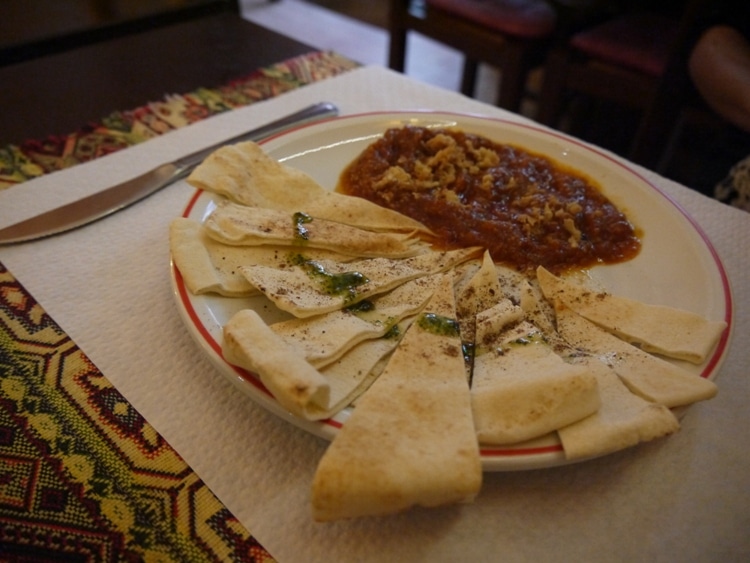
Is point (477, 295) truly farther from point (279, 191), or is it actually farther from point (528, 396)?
point (279, 191)

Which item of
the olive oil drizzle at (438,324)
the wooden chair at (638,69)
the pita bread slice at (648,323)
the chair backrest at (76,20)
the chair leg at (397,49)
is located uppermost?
the olive oil drizzle at (438,324)

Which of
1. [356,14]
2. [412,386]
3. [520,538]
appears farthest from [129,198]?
[356,14]

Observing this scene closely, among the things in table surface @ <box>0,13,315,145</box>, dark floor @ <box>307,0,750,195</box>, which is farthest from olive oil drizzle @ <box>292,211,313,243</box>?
dark floor @ <box>307,0,750,195</box>

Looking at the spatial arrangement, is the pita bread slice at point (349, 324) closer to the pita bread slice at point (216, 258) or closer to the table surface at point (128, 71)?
the pita bread slice at point (216, 258)

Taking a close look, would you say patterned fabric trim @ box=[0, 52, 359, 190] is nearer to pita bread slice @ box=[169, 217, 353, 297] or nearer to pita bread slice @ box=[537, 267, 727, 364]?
pita bread slice @ box=[169, 217, 353, 297]

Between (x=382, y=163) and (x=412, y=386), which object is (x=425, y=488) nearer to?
(x=412, y=386)

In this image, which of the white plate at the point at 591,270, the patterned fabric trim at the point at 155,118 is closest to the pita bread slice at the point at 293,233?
the white plate at the point at 591,270
